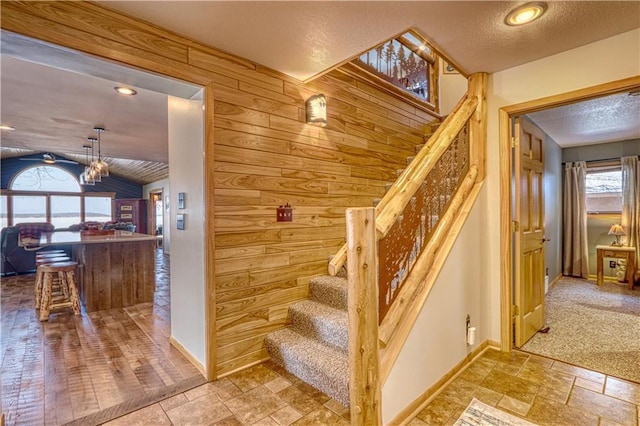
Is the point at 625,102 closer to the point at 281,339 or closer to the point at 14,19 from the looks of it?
the point at 281,339

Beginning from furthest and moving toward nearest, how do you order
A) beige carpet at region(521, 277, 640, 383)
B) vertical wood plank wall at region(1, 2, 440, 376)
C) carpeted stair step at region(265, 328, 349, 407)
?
beige carpet at region(521, 277, 640, 383)
carpeted stair step at region(265, 328, 349, 407)
vertical wood plank wall at region(1, 2, 440, 376)

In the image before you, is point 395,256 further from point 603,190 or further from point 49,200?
point 49,200

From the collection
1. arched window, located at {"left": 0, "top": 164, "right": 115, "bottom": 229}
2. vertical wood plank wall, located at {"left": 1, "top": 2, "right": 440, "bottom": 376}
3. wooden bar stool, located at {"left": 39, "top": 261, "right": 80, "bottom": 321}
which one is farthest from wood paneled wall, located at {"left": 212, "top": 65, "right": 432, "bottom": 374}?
arched window, located at {"left": 0, "top": 164, "right": 115, "bottom": 229}

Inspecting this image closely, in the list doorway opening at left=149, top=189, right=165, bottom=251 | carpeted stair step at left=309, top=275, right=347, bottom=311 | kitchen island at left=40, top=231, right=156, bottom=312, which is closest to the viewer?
carpeted stair step at left=309, top=275, right=347, bottom=311

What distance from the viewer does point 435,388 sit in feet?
6.49

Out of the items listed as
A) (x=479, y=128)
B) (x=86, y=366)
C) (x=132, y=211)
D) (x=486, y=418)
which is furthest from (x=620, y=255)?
(x=132, y=211)

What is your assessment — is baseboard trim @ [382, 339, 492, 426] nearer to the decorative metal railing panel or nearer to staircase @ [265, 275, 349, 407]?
staircase @ [265, 275, 349, 407]

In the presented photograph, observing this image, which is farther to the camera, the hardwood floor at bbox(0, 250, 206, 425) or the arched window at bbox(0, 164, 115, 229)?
the arched window at bbox(0, 164, 115, 229)

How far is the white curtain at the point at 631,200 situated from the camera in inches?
190

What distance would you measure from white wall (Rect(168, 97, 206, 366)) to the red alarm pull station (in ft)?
2.05

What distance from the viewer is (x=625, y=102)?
132 inches

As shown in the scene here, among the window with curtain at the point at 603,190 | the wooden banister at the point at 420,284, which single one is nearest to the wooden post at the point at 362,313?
the wooden banister at the point at 420,284

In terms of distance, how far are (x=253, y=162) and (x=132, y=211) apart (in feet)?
36.5

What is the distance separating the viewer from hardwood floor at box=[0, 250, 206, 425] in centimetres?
188
